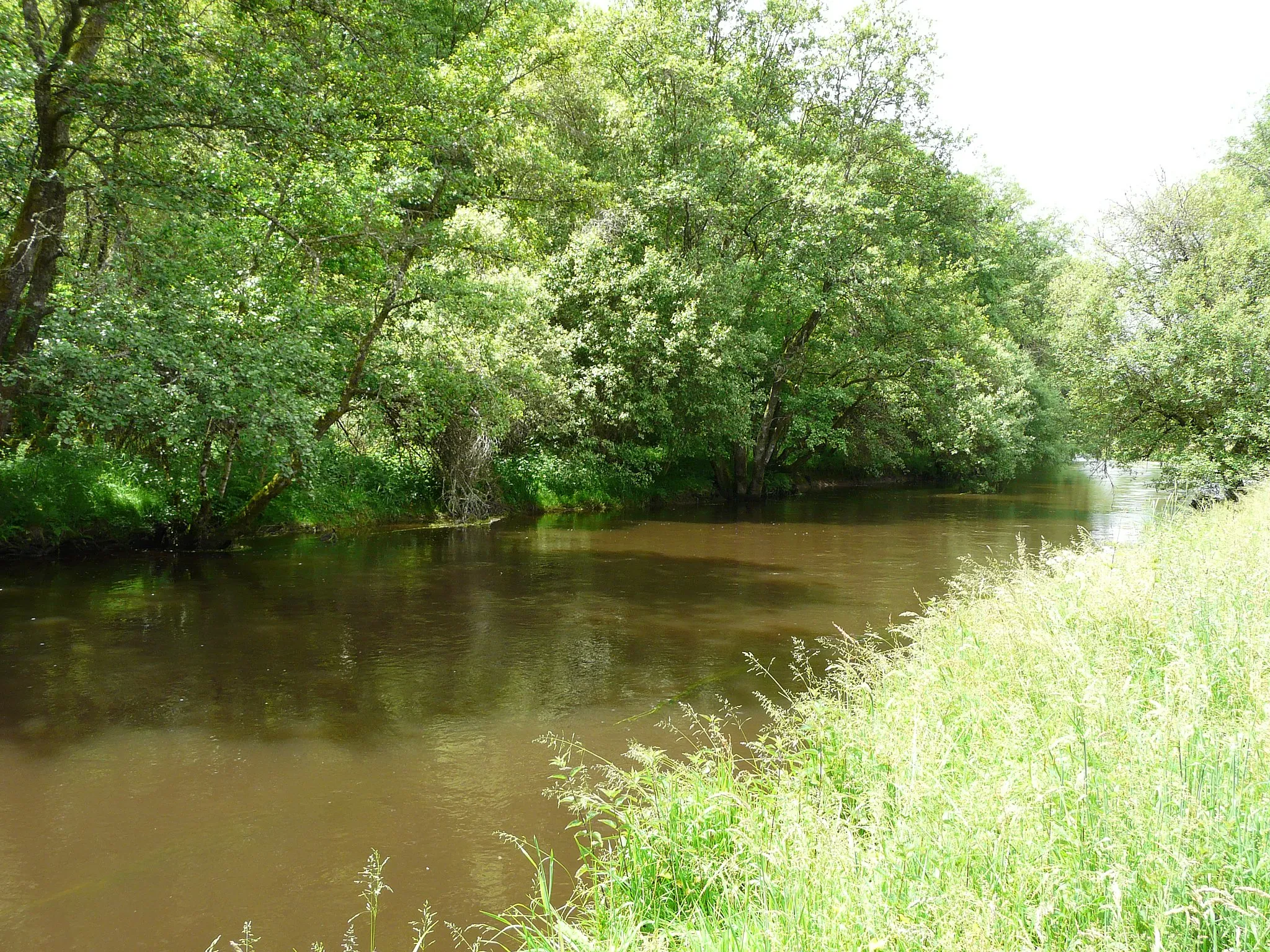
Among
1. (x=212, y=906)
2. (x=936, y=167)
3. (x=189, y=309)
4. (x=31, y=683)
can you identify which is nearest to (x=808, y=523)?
(x=936, y=167)

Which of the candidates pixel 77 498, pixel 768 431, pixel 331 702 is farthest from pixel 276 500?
pixel 768 431

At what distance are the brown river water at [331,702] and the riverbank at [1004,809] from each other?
109cm

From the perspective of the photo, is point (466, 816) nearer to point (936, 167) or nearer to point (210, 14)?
point (210, 14)

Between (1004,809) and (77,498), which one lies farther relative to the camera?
(77,498)

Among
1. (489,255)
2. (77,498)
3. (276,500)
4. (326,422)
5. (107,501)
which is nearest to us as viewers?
(77,498)

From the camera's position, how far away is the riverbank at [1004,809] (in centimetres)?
264

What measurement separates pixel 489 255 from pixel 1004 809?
57.3ft

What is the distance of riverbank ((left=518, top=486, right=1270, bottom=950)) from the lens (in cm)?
264

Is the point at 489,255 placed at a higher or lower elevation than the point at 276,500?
higher

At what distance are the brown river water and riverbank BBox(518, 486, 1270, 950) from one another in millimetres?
1093

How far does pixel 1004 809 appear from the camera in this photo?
8.93 ft

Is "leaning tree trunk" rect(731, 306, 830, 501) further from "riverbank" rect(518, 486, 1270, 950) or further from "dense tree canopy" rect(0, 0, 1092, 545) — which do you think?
"riverbank" rect(518, 486, 1270, 950)

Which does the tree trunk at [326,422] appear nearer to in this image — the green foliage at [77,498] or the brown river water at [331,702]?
the brown river water at [331,702]

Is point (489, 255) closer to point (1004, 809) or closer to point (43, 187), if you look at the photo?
point (43, 187)
